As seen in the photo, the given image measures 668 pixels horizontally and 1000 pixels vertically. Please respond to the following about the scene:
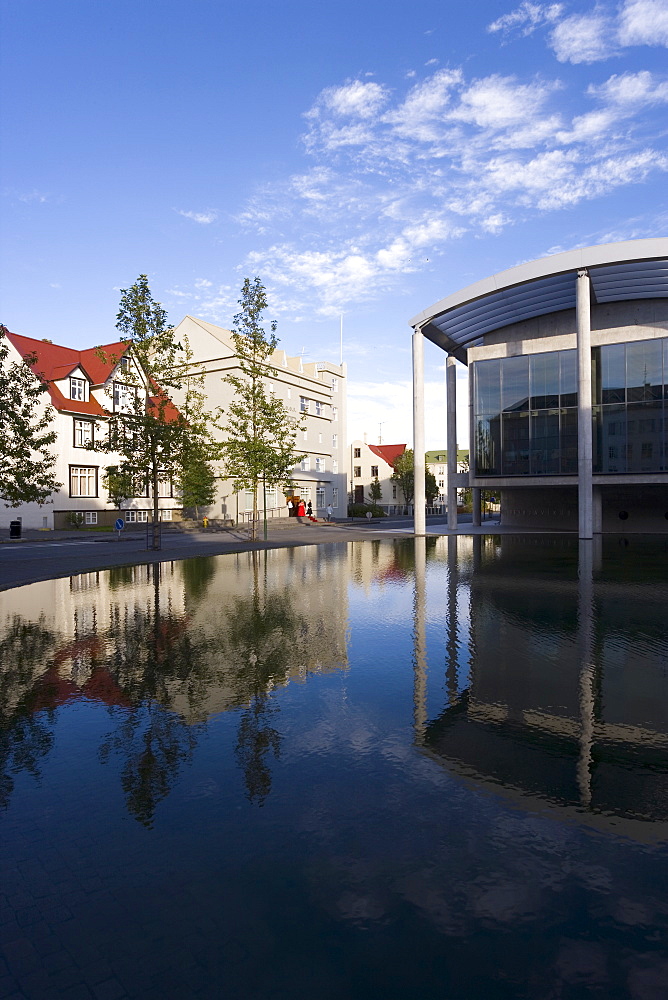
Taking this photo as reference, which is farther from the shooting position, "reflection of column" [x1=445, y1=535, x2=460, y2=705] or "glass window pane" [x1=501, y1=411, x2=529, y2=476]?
"glass window pane" [x1=501, y1=411, x2=529, y2=476]

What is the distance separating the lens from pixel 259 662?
893 cm

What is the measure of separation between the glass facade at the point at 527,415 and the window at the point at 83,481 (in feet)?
92.3

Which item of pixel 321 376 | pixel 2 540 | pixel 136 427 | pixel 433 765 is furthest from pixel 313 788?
pixel 321 376

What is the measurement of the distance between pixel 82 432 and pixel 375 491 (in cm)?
5242

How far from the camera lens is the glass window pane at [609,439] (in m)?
37.5

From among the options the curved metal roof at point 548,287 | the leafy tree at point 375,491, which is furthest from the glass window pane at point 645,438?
the leafy tree at point 375,491

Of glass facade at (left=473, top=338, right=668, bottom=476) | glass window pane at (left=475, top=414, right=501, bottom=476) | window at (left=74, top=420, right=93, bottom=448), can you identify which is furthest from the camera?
window at (left=74, top=420, right=93, bottom=448)

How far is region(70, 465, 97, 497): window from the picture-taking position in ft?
149

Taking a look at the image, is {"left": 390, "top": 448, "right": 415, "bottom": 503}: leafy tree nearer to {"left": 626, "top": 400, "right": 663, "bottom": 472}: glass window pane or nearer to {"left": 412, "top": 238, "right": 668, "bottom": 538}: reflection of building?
{"left": 412, "top": 238, "right": 668, "bottom": 538}: reflection of building

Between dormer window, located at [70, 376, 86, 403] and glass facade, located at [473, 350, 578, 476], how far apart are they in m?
29.5

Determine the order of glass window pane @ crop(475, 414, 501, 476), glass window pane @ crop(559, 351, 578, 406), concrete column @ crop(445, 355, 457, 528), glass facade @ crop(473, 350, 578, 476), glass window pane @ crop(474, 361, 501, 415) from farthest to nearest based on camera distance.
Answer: concrete column @ crop(445, 355, 457, 528)
glass window pane @ crop(474, 361, 501, 415)
glass window pane @ crop(475, 414, 501, 476)
glass facade @ crop(473, 350, 578, 476)
glass window pane @ crop(559, 351, 578, 406)

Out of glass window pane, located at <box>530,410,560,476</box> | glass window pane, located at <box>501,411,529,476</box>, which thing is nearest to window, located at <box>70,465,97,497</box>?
glass window pane, located at <box>501,411,529,476</box>

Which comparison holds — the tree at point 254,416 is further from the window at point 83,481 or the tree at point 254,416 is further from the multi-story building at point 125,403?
the window at point 83,481

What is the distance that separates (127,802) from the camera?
16.0ft
